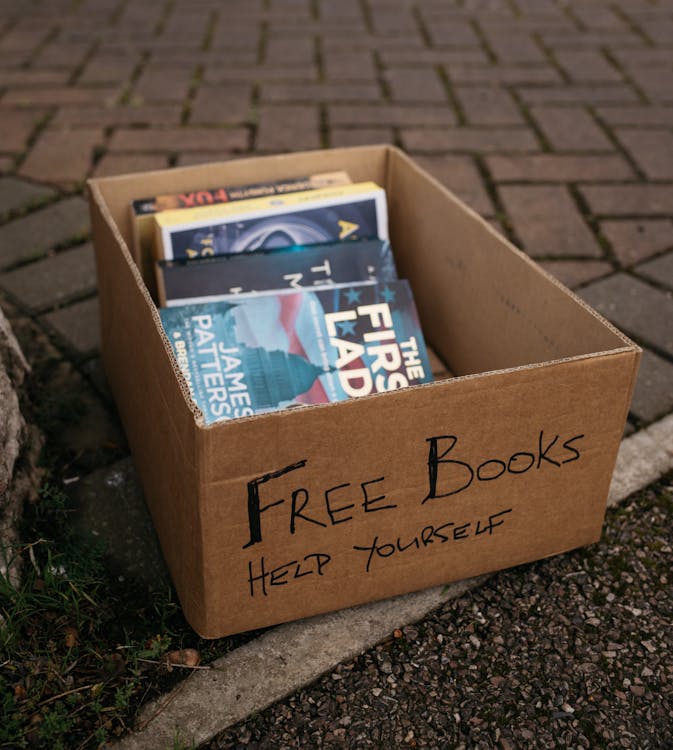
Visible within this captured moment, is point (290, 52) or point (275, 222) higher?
point (275, 222)

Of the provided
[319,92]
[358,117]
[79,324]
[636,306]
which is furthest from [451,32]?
[79,324]

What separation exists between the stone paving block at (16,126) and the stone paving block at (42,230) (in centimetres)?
47

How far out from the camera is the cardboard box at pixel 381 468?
0.99 metres

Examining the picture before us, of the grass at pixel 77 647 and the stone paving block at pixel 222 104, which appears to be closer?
the grass at pixel 77 647

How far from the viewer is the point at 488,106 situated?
288 centimetres

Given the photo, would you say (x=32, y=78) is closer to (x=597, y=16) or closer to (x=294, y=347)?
(x=294, y=347)

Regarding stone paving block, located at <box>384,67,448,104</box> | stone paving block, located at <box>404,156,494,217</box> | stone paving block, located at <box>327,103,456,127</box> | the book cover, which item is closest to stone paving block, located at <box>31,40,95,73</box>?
stone paving block, located at <box>327,103,456,127</box>

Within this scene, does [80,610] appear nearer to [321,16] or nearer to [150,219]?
[150,219]

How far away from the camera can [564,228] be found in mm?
2221

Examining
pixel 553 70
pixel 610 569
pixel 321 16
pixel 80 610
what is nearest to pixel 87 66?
pixel 321 16

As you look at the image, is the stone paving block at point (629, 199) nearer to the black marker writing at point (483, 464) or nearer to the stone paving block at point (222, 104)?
the stone paving block at point (222, 104)

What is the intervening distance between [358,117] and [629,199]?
98cm

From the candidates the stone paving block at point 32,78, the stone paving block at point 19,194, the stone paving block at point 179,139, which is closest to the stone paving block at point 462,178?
the stone paving block at point 179,139

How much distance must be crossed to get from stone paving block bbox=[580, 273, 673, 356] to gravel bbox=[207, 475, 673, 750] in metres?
0.66
